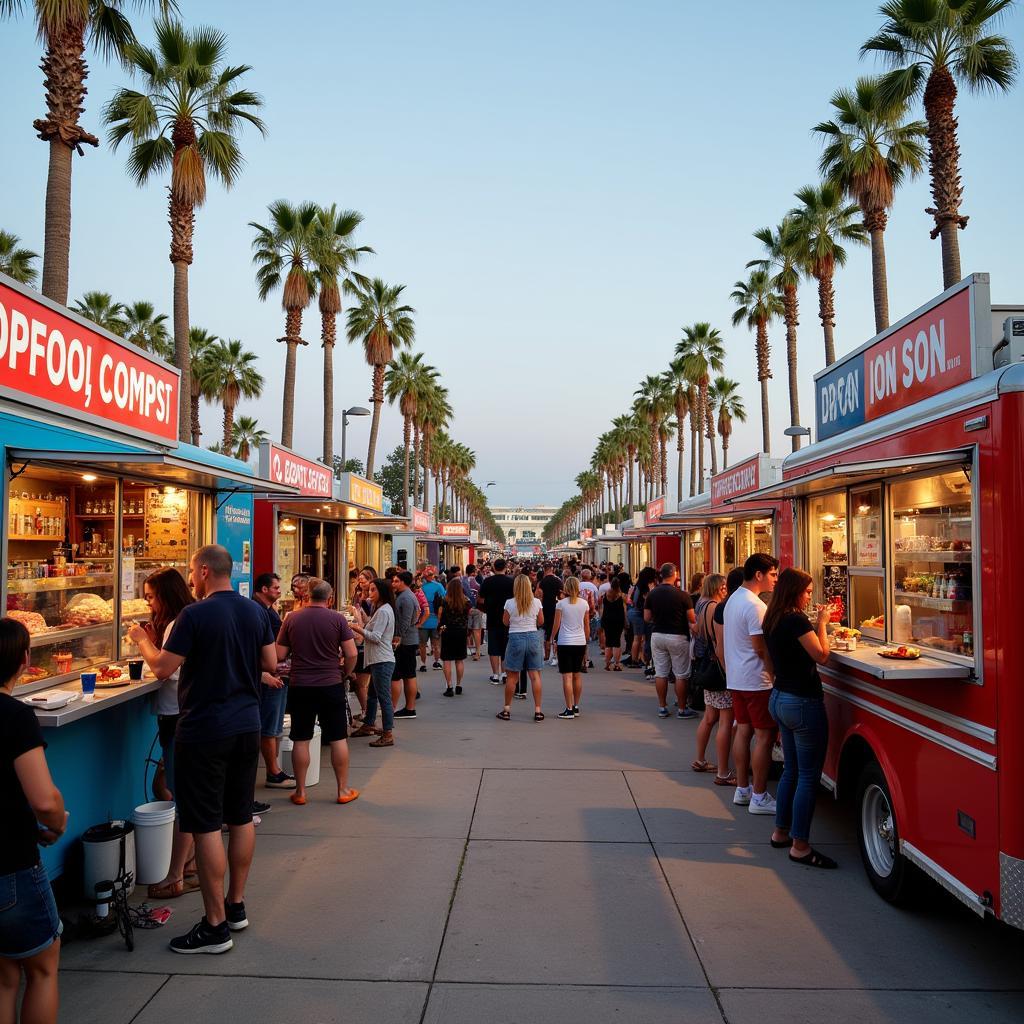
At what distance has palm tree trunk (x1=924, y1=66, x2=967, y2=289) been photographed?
15.8 m

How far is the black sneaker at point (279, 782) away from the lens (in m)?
7.38

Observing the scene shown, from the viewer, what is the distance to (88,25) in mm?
11750

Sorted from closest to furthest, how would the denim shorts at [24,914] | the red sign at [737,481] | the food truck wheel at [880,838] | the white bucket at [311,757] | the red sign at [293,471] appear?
the denim shorts at [24,914]
the food truck wheel at [880,838]
the white bucket at [311,757]
the red sign at [293,471]
the red sign at [737,481]

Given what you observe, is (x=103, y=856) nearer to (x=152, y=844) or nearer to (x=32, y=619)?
(x=152, y=844)

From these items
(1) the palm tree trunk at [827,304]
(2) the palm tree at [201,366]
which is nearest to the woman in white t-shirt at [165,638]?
(1) the palm tree trunk at [827,304]

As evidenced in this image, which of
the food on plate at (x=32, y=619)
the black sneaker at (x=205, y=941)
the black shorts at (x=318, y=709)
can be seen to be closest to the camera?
the black sneaker at (x=205, y=941)

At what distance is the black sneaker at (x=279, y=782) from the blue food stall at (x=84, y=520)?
1.35m

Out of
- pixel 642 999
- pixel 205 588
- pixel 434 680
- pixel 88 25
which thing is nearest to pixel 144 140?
pixel 88 25

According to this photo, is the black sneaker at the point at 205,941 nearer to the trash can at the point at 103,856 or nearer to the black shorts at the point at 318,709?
the trash can at the point at 103,856

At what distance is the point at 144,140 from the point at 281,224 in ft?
24.3

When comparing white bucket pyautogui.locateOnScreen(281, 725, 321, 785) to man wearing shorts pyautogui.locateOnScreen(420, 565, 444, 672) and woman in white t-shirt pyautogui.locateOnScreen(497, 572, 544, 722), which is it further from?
man wearing shorts pyautogui.locateOnScreen(420, 565, 444, 672)

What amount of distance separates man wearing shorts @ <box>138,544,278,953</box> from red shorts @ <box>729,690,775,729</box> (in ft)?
12.6

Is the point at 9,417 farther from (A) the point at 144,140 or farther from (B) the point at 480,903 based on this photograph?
(A) the point at 144,140

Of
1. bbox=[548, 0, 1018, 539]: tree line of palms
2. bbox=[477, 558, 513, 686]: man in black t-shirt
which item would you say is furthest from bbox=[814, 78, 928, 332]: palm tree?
bbox=[477, 558, 513, 686]: man in black t-shirt
